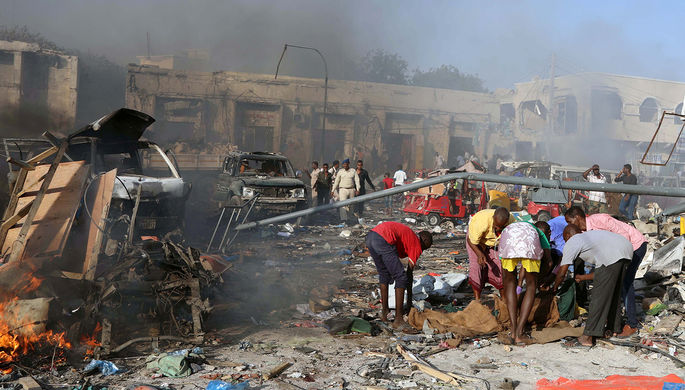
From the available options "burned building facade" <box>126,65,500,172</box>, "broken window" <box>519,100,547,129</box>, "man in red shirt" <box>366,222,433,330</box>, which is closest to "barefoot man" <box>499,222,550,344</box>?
"man in red shirt" <box>366,222,433,330</box>

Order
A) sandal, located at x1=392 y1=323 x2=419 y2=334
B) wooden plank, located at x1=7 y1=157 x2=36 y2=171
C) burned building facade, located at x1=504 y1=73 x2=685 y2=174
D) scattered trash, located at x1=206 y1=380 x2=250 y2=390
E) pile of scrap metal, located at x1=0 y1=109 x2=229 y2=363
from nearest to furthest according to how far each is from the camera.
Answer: scattered trash, located at x1=206 y1=380 x2=250 y2=390 < pile of scrap metal, located at x1=0 y1=109 x2=229 y2=363 < sandal, located at x1=392 y1=323 x2=419 y2=334 < wooden plank, located at x1=7 y1=157 x2=36 y2=171 < burned building facade, located at x1=504 y1=73 x2=685 y2=174

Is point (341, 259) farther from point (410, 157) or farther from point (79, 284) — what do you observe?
point (410, 157)

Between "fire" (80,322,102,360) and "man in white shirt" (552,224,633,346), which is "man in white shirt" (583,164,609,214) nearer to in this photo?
"man in white shirt" (552,224,633,346)

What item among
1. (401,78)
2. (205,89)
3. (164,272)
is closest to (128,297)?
(164,272)

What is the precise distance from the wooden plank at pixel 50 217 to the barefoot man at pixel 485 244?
15.1 ft

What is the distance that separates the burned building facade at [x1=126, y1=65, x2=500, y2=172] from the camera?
1177 inches

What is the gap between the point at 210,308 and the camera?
5.82 m

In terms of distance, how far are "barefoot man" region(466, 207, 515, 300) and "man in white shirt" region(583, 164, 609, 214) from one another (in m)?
8.84

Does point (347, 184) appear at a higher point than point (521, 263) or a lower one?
higher

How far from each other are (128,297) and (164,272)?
464mm

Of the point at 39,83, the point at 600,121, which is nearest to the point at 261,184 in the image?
the point at 39,83

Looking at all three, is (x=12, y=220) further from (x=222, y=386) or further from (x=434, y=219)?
(x=434, y=219)

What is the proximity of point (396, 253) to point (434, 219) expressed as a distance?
9260 millimetres

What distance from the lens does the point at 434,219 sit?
1566 cm
